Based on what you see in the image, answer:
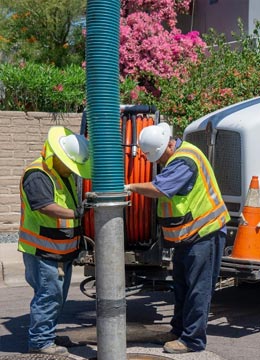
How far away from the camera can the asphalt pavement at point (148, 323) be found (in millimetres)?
6199

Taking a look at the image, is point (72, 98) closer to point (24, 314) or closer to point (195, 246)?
point (24, 314)

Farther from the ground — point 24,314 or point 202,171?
point 202,171

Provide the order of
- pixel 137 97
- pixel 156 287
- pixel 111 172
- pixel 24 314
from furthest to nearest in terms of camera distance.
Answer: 1. pixel 137 97
2. pixel 24 314
3. pixel 156 287
4. pixel 111 172

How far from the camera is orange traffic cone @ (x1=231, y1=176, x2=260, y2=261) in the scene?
22.6ft

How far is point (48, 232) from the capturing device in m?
5.76

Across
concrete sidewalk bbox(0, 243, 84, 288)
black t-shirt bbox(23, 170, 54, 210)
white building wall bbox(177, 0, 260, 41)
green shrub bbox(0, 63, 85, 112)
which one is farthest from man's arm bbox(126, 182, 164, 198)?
white building wall bbox(177, 0, 260, 41)

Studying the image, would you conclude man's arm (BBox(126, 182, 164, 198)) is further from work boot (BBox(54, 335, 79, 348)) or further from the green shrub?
the green shrub

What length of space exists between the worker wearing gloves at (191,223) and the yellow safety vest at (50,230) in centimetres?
Result: 71

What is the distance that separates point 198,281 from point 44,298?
1184 millimetres

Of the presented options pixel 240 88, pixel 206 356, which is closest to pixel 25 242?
pixel 206 356

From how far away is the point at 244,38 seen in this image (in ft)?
42.3

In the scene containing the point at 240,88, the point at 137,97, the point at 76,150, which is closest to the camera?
the point at 76,150

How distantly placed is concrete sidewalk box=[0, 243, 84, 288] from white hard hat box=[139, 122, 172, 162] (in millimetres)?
4125

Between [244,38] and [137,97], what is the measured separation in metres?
2.09
